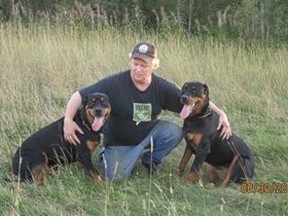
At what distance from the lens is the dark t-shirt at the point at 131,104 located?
4789 mm

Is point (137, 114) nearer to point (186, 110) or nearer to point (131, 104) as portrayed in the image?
point (131, 104)

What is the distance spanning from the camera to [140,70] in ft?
15.2

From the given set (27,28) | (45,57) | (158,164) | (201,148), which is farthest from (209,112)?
(27,28)

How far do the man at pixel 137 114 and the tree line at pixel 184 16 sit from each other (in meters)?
4.54

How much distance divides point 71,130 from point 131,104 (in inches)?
24.7

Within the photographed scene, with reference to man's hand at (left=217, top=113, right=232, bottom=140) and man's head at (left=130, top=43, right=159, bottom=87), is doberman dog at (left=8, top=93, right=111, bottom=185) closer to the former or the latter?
man's head at (left=130, top=43, right=159, bottom=87)

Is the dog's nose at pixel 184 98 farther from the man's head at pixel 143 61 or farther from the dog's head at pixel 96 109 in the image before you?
the dog's head at pixel 96 109

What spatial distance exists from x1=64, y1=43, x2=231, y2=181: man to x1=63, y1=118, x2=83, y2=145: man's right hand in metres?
0.02

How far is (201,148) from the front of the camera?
15.4ft

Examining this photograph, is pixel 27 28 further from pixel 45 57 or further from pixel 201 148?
pixel 201 148

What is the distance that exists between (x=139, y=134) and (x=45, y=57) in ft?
11.3

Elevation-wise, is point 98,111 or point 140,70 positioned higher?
point 140,70
